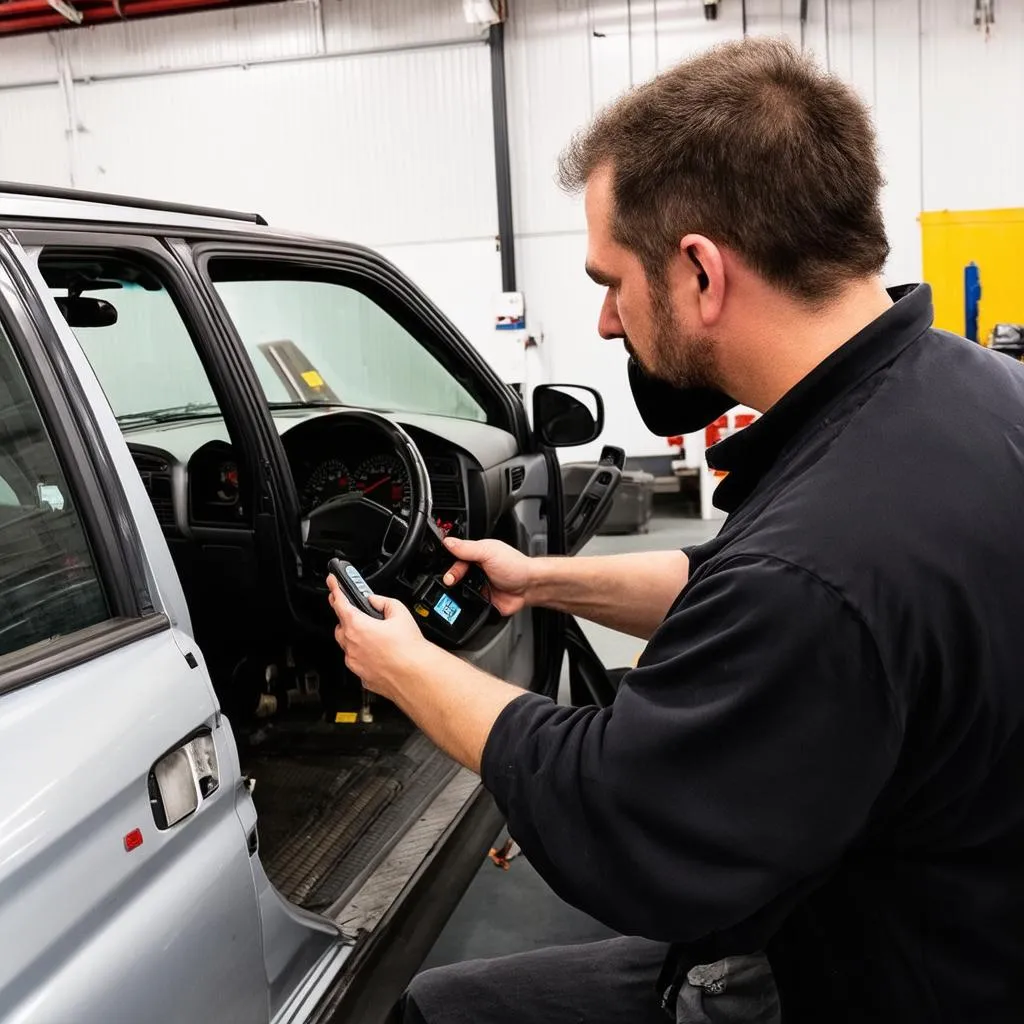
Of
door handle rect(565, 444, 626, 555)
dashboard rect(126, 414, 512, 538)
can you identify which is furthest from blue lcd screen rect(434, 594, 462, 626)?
door handle rect(565, 444, 626, 555)

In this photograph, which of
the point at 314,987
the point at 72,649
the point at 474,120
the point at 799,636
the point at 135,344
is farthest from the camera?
the point at 474,120

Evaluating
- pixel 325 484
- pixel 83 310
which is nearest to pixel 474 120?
pixel 325 484

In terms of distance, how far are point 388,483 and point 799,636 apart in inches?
64.6

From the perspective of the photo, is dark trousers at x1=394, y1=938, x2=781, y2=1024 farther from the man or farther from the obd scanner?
the obd scanner

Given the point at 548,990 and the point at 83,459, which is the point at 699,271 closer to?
the point at 83,459

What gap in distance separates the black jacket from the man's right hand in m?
0.79

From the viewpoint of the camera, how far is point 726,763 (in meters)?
1.00

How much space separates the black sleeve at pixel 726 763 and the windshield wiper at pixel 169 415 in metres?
2.23

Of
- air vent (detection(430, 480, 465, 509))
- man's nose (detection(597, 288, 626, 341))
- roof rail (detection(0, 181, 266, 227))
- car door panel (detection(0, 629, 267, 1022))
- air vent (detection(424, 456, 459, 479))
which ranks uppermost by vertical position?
roof rail (detection(0, 181, 266, 227))

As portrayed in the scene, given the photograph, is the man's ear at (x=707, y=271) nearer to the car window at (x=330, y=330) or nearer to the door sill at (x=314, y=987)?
the door sill at (x=314, y=987)

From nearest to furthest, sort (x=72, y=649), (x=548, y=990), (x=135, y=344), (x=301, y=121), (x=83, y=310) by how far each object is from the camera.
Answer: (x=72, y=649) < (x=548, y=990) < (x=83, y=310) < (x=135, y=344) < (x=301, y=121)

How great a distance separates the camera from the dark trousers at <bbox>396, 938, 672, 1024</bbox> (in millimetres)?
1512

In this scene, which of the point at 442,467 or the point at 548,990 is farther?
the point at 442,467

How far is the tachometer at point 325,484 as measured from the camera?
252cm
